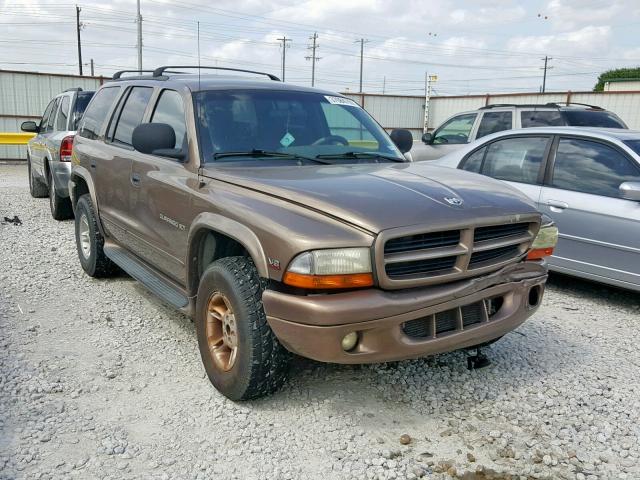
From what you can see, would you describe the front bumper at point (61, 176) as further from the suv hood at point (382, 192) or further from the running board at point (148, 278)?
the suv hood at point (382, 192)

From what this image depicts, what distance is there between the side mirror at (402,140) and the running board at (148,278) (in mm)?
2209

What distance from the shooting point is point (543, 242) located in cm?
377

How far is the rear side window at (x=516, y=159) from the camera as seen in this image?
20.2ft

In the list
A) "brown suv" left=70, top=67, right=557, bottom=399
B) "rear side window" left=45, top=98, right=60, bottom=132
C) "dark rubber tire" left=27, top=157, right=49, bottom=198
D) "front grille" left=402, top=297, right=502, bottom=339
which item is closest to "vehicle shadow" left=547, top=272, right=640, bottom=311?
"brown suv" left=70, top=67, right=557, bottom=399

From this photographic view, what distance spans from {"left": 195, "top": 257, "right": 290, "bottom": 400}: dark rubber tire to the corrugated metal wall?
18.9 meters

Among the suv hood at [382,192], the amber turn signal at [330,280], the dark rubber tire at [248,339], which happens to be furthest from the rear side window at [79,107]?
the amber turn signal at [330,280]

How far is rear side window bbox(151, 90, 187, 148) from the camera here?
4145mm

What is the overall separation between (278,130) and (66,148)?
17.7ft

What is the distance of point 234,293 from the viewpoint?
3271 millimetres

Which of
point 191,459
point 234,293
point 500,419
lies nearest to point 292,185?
point 234,293

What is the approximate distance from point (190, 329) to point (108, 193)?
152cm

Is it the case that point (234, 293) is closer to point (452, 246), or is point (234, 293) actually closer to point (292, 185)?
point (292, 185)

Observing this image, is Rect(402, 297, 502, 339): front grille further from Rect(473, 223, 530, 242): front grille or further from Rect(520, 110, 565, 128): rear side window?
Rect(520, 110, 565, 128): rear side window

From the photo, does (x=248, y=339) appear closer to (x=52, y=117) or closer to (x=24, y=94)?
(x=52, y=117)
